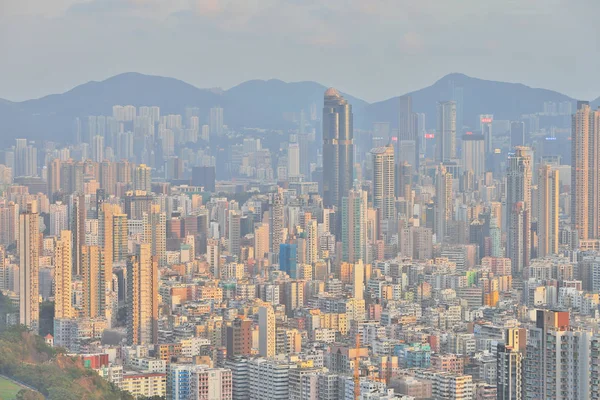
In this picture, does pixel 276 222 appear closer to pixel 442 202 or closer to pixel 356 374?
pixel 442 202

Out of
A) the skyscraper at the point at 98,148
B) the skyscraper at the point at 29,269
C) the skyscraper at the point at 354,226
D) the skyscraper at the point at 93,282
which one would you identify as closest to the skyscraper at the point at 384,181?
the skyscraper at the point at 354,226

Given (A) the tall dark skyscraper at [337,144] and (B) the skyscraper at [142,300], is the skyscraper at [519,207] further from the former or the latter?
(B) the skyscraper at [142,300]

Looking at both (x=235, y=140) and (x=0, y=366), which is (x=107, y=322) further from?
(x=235, y=140)

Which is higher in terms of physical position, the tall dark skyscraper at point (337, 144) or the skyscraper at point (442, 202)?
the tall dark skyscraper at point (337, 144)

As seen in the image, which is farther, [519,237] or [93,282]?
[519,237]

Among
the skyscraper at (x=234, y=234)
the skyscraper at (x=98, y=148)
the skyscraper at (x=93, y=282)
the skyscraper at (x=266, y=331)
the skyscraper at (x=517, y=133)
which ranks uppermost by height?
the skyscraper at (x=517, y=133)

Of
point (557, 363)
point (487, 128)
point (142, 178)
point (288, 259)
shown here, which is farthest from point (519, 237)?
point (557, 363)
